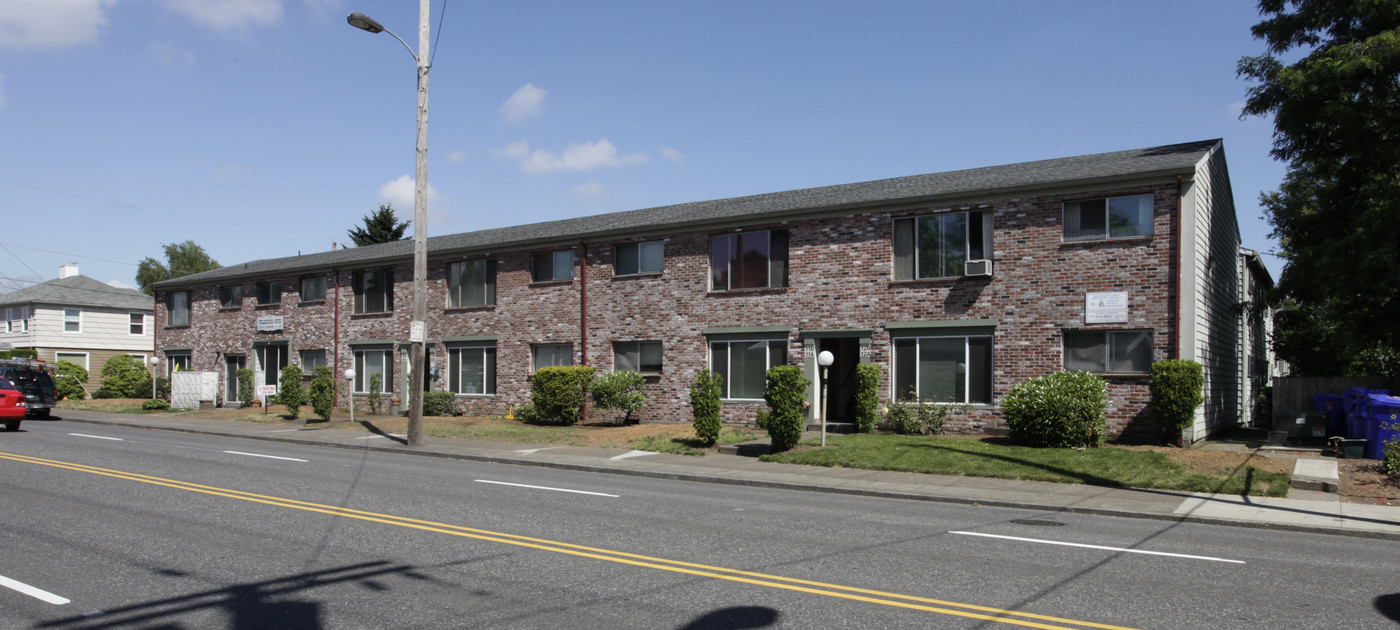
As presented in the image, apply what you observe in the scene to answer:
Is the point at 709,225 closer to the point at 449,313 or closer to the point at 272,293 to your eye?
the point at 449,313

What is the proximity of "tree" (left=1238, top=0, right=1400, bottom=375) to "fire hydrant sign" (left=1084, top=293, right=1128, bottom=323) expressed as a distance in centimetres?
517

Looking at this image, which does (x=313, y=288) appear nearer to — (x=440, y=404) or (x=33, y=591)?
(x=440, y=404)

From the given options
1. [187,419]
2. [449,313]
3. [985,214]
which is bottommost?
[187,419]

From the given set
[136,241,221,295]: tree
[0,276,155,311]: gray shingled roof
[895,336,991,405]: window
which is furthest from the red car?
[136,241,221,295]: tree

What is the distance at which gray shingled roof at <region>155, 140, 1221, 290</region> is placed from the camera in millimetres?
19938

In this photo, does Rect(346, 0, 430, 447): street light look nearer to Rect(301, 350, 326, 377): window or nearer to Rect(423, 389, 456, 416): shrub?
Rect(423, 389, 456, 416): shrub

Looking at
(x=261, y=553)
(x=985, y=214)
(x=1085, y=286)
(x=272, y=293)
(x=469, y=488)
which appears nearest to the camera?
(x=261, y=553)

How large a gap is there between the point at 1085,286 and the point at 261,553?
55.3 ft

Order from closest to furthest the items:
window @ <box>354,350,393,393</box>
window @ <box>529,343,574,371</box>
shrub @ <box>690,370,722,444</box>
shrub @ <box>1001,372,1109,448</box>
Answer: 1. shrub @ <box>1001,372,1109,448</box>
2. shrub @ <box>690,370,722,444</box>
3. window @ <box>529,343,574,371</box>
4. window @ <box>354,350,393,393</box>

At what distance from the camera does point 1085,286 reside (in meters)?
19.6

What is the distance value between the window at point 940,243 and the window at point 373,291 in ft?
63.2

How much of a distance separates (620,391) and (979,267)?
998cm

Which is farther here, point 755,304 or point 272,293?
point 272,293

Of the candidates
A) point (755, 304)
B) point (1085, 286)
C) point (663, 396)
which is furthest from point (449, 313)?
point (1085, 286)
